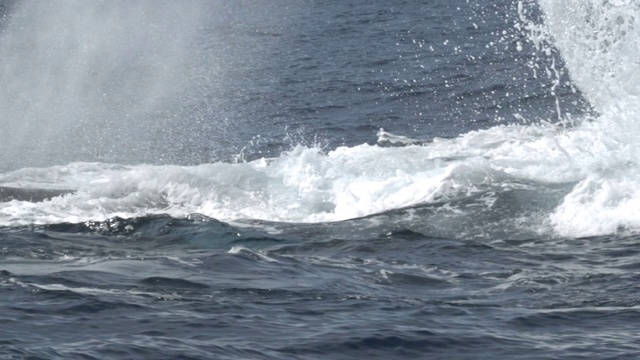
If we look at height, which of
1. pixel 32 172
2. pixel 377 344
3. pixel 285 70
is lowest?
pixel 377 344

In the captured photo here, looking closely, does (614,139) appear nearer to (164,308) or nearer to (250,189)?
(250,189)

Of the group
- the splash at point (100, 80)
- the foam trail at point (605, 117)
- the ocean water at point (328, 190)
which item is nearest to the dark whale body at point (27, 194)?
the ocean water at point (328, 190)

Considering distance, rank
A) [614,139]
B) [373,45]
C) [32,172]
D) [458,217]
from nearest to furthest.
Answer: [458,217] → [614,139] → [32,172] → [373,45]

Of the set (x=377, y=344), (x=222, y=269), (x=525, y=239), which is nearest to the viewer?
(x=377, y=344)

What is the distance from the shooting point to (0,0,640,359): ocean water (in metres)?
17.7

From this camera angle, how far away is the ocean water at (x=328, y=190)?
17734mm

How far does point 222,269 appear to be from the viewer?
2148 cm

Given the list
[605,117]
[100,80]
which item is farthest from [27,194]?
[100,80]

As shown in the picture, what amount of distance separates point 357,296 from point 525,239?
528 cm

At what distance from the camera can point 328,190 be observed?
28.9 meters

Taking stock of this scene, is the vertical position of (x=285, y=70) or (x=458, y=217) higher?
(x=285, y=70)

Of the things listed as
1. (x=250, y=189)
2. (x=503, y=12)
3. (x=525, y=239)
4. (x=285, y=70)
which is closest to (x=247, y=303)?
(x=525, y=239)

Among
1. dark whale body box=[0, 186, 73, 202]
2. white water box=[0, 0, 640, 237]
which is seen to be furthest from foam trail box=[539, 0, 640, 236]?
dark whale body box=[0, 186, 73, 202]

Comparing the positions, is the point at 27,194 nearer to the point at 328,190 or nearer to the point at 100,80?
the point at 328,190
